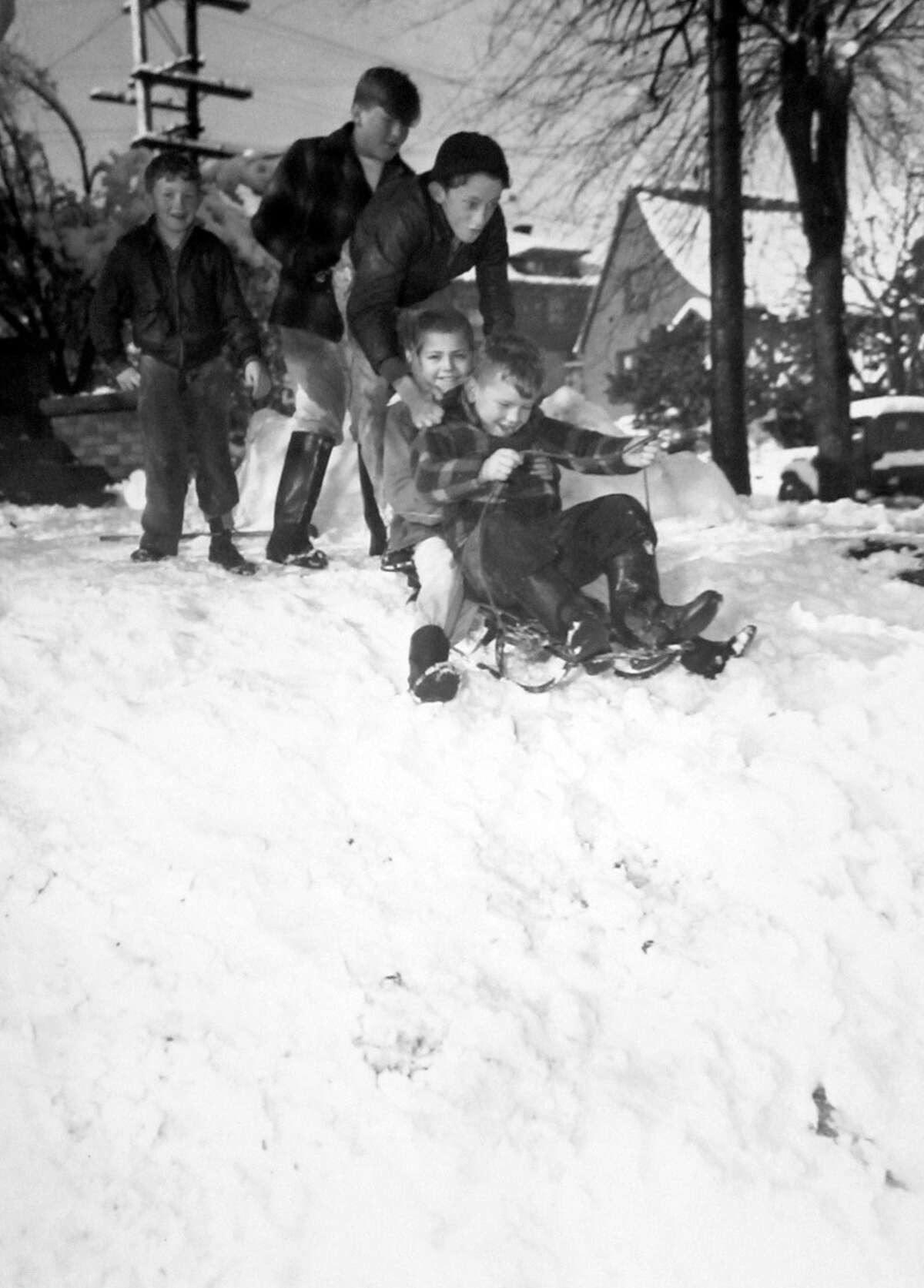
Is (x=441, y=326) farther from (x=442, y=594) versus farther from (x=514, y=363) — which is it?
(x=442, y=594)

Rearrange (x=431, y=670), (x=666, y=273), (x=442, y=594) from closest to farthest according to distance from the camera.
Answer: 1. (x=431, y=670)
2. (x=442, y=594)
3. (x=666, y=273)

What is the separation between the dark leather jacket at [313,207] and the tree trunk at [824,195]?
550 cm

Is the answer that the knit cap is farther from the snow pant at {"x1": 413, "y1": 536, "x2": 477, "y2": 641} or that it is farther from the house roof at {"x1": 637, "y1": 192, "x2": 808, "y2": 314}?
the house roof at {"x1": 637, "y1": 192, "x2": 808, "y2": 314}

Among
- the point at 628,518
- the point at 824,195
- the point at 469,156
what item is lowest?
the point at 628,518


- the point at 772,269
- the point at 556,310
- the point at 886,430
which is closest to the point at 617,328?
the point at 772,269

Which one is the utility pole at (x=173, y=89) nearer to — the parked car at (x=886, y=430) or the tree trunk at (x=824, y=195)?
the tree trunk at (x=824, y=195)

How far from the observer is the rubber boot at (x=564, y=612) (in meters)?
3.29

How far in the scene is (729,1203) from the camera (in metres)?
2.31

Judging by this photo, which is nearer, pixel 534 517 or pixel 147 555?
pixel 534 517

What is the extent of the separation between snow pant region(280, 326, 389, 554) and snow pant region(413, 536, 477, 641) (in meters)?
1.06

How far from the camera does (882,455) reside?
1341 cm

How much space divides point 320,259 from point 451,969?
3.08 meters

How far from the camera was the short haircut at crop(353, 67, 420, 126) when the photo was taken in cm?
411

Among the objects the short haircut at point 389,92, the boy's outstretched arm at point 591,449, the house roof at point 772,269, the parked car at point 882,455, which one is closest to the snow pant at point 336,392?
the short haircut at point 389,92
